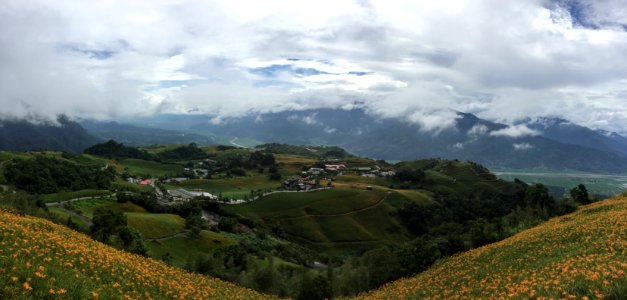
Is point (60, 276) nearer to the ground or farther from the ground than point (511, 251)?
farther from the ground

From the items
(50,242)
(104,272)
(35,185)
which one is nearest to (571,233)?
(104,272)

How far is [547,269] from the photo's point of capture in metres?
23.4

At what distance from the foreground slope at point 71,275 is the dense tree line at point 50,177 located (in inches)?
6265

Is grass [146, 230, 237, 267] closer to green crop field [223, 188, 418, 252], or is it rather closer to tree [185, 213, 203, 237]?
tree [185, 213, 203, 237]

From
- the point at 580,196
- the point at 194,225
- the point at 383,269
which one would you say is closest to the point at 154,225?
the point at 194,225

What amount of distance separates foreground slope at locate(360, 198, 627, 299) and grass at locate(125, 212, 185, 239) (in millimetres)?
77830

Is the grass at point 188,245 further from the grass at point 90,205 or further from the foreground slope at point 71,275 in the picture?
the foreground slope at point 71,275

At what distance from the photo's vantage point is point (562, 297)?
15766 mm

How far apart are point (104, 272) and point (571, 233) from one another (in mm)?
36850

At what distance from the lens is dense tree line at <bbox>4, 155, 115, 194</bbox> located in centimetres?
15962

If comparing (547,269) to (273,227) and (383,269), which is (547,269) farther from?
(273,227)

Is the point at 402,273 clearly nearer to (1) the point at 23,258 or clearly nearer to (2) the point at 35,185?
(1) the point at 23,258

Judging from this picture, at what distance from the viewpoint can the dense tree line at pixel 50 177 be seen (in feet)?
524

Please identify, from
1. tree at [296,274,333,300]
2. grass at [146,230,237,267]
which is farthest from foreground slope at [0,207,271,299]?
grass at [146,230,237,267]
